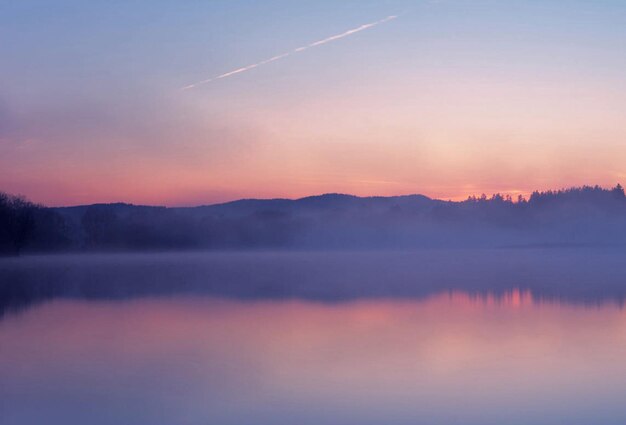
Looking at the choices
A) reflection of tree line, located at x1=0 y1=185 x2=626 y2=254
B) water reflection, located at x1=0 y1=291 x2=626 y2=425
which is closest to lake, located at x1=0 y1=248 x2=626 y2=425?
water reflection, located at x1=0 y1=291 x2=626 y2=425

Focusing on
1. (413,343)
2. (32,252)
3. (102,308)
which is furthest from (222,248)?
(413,343)

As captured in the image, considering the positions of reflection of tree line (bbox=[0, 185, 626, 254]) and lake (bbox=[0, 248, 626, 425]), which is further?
reflection of tree line (bbox=[0, 185, 626, 254])

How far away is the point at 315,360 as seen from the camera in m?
8.67

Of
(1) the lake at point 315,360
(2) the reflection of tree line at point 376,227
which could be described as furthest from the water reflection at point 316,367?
(2) the reflection of tree line at point 376,227

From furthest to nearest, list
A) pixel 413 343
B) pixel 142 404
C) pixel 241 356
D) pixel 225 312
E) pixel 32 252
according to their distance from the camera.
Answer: pixel 32 252 < pixel 225 312 < pixel 413 343 < pixel 241 356 < pixel 142 404

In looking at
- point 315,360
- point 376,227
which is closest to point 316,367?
point 315,360

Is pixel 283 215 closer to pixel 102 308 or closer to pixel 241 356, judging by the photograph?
pixel 102 308

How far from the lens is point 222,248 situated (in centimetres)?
8706

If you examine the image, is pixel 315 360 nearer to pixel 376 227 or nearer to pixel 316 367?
pixel 316 367

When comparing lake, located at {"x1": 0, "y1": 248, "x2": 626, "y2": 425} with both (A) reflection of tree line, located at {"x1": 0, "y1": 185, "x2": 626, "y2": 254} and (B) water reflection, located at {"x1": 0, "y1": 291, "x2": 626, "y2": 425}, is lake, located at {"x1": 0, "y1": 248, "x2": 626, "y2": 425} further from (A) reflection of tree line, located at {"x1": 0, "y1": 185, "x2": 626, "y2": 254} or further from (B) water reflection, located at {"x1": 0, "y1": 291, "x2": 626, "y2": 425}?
(A) reflection of tree line, located at {"x1": 0, "y1": 185, "x2": 626, "y2": 254}

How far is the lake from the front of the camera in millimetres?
6297

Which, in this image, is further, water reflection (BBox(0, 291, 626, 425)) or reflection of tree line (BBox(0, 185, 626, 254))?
reflection of tree line (BBox(0, 185, 626, 254))

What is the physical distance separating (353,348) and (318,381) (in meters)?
2.19

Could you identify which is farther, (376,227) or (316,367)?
(376,227)
